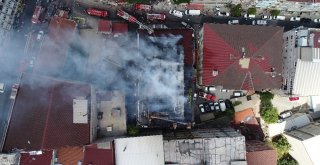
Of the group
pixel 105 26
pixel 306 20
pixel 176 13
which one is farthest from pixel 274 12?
pixel 105 26

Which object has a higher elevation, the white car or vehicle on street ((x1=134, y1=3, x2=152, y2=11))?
vehicle on street ((x1=134, y1=3, x2=152, y2=11))

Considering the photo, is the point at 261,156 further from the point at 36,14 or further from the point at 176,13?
the point at 36,14

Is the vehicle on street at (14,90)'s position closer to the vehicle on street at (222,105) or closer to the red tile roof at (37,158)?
the red tile roof at (37,158)

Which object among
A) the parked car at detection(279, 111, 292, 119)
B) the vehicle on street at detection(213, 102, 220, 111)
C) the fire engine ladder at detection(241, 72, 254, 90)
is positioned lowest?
the parked car at detection(279, 111, 292, 119)

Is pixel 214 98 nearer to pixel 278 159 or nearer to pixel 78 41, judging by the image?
pixel 278 159

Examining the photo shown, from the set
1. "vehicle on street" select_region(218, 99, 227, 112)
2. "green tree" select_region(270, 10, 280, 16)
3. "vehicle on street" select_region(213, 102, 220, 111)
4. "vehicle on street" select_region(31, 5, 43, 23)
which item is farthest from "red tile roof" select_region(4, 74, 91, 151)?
"green tree" select_region(270, 10, 280, 16)

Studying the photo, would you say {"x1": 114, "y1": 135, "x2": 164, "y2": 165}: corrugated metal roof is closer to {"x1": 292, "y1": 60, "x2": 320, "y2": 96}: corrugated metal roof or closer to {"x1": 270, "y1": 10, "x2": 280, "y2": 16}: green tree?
{"x1": 292, "y1": 60, "x2": 320, "y2": 96}: corrugated metal roof

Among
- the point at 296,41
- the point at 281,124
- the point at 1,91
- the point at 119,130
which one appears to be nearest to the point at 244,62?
the point at 296,41
